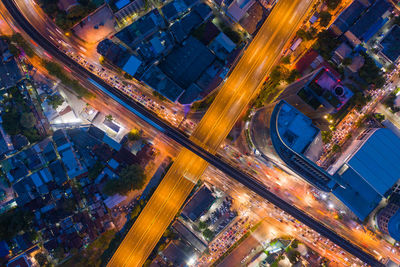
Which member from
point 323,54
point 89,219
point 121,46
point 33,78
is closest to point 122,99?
point 121,46

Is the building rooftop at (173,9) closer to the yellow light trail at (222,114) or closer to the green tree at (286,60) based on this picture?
the yellow light trail at (222,114)

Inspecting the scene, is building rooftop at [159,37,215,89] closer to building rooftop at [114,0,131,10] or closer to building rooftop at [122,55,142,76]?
building rooftop at [122,55,142,76]

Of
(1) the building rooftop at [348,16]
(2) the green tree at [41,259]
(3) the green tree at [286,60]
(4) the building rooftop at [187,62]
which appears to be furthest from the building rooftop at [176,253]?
(1) the building rooftop at [348,16]

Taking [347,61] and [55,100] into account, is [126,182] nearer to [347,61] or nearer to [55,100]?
[55,100]

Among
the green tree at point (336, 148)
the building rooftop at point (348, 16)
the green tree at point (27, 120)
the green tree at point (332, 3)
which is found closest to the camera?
the green tree at point (27, 120)

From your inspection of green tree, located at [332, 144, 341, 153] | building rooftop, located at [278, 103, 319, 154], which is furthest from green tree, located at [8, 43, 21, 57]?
green tree, located at [332, 144, 341, 153]

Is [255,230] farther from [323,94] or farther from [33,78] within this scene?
[33,78]

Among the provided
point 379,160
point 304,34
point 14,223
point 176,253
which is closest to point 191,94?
point 304,34
